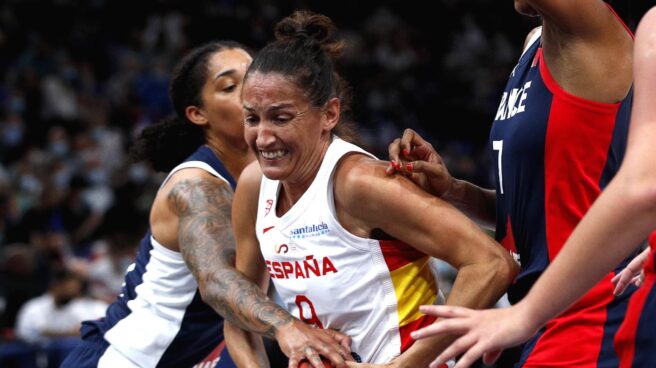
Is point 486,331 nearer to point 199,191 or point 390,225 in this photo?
point 390,225

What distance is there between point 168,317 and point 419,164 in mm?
1747

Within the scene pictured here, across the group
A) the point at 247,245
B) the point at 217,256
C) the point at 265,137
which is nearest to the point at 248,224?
the point at 247,245

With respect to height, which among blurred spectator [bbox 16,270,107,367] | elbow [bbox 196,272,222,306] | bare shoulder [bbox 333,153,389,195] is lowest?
blurred spectator [bbox 16,270,107,367]

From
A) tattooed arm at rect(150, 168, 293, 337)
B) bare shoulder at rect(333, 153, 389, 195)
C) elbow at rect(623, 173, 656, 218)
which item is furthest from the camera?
tattooed arm at rect(150, 168, 293, 337)

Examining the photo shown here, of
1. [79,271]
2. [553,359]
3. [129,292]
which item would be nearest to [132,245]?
[79,271]

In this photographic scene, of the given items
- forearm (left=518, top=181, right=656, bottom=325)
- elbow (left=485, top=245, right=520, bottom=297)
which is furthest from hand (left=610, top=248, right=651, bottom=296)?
forearm (left=518, top=181, right=656, bottom=325)

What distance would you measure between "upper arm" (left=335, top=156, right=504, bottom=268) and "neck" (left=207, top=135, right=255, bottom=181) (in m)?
1.57

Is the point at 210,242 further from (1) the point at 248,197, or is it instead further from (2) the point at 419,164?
(2) the point at 419,164

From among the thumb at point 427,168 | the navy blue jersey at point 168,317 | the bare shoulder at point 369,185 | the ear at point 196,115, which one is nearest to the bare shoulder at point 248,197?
the bare shoulder at point 369,185

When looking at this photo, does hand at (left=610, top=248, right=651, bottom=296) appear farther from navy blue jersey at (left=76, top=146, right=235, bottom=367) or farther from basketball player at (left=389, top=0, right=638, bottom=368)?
navy blue jersey at (left=76, top=146, right=235, bottom=367)

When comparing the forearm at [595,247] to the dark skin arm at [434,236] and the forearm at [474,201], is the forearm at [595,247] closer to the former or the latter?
the dark skin arm at [434,236]

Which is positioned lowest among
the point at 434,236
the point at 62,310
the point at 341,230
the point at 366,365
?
the point at 62,310

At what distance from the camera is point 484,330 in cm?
219

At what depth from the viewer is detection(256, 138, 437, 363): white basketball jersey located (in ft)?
10.7
